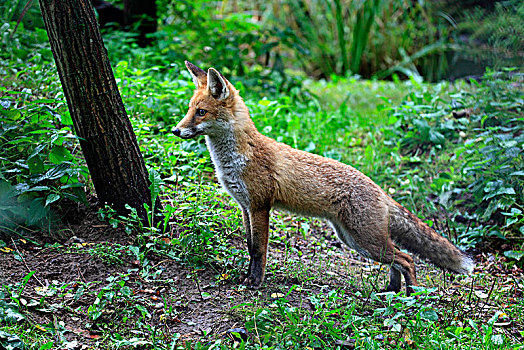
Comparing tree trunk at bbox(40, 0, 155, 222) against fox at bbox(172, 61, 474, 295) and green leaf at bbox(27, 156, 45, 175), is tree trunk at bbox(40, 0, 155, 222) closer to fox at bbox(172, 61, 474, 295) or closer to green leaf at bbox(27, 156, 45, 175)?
green leaf at bbox(27, 156, 45, 175)

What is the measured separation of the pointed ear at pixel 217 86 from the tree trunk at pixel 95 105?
2.53 feet

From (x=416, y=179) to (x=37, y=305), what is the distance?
14.9ft

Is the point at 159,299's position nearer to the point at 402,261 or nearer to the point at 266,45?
the point at 402,261

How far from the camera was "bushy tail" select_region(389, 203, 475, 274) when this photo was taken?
171 inches

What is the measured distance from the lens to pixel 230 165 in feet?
13.4

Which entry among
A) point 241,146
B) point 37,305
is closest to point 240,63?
point 241,146

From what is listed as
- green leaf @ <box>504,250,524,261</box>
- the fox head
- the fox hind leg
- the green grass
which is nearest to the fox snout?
the fox head

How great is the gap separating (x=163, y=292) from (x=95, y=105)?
159 centimetres

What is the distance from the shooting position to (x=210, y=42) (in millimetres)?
7910

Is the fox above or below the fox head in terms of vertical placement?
below

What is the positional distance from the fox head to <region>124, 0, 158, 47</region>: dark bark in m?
4.12

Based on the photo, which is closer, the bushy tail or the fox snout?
the fox snout

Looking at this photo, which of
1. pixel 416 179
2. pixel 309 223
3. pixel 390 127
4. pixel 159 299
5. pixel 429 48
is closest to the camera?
pixel 159 299

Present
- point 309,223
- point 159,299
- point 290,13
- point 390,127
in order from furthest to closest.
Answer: point 290,13, point 390,127, point 309,223, point 159,299
